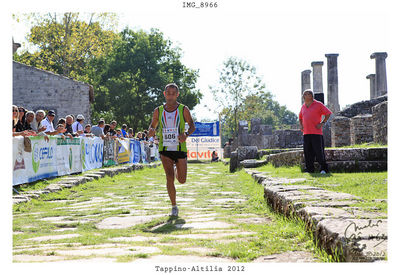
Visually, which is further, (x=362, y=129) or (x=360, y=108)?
(x=360, y=108)

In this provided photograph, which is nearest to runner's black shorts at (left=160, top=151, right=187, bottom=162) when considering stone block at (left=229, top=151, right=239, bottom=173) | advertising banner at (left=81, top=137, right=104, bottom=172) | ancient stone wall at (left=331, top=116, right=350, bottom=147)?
advertising banner at (left=81, top=137, right=104, bottom=172)

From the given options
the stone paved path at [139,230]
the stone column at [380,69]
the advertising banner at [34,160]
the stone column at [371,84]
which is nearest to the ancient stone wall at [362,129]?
the stone paved path at [139,230]

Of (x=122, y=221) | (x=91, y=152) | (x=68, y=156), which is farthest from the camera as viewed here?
(x=91, y=152)

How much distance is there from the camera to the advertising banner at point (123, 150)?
16797 mm

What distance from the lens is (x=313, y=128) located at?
30.0 feet

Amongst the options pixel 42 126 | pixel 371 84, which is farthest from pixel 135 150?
pixel 371 84

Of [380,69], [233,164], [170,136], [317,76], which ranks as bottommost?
[233,164]

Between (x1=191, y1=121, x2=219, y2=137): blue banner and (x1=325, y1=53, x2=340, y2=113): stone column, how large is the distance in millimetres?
7353

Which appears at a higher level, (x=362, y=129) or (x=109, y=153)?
(x=362, y=129)

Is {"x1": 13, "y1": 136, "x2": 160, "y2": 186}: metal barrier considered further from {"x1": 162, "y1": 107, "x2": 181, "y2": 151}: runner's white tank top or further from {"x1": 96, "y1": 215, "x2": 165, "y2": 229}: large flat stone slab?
{"x1": 162, "y1": 107, "x2": 181, "y2": 151}: runner's white tank top

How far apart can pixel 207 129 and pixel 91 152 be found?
56.5 ft

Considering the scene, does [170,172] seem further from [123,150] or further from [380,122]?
[123,150]

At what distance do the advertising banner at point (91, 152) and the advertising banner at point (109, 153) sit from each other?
1.19 ft
